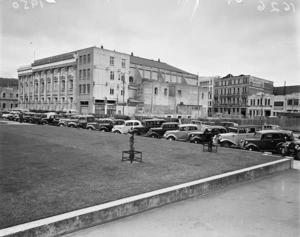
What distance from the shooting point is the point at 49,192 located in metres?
7.08

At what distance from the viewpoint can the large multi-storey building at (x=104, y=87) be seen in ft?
185

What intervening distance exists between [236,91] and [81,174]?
272 ft

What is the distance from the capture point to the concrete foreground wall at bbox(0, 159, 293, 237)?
16.9ft

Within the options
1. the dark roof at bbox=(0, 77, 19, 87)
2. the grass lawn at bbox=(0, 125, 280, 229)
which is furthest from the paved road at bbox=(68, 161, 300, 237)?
the dark roof at bbox=(0, 77, 19, 87)

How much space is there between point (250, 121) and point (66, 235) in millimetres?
43528

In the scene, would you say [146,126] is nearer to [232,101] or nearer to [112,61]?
[112,61]

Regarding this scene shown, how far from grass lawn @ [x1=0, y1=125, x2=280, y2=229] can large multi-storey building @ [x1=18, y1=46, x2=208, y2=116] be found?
43880mm

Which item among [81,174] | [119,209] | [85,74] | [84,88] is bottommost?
[119,209]

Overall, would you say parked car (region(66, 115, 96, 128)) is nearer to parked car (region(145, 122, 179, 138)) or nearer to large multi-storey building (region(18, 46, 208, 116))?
parked car (region(145, 122, 179, 138))

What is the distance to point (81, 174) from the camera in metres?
9.07

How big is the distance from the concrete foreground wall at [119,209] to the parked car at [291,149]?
729cm

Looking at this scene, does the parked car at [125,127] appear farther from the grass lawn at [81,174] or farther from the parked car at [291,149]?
the parked car at [291,149]

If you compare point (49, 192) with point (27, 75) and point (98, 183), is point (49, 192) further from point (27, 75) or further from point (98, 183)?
point (27, 75)

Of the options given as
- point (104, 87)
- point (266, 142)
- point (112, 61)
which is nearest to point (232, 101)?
point (112, 61)
